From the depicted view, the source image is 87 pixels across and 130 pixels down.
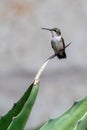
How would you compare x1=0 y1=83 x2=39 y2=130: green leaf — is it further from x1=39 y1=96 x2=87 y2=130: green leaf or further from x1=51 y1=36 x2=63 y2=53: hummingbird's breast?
x1=51 y1=36 x2=63 y2=53: hummingbird's breast

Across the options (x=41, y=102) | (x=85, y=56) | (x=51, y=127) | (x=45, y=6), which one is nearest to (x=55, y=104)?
(x=41, y=102)

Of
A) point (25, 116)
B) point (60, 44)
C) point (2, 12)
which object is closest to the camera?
point (25, 116)

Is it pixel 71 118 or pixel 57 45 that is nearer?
pixel 71 118

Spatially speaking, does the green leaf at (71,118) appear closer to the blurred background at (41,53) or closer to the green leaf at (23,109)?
the green leaf at (23,109)

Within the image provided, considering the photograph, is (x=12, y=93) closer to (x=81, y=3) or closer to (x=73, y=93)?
(x=73, y=93)

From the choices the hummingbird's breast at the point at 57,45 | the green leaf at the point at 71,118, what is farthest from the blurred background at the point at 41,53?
the green leaf at the point at 71,118

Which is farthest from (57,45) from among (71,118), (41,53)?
(41,53)

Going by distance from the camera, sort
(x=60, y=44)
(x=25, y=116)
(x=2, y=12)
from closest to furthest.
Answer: (x=25, y=116)
(x=60, y=44)
(x=2, y=12)

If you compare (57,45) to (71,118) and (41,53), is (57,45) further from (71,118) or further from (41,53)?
(41,53)

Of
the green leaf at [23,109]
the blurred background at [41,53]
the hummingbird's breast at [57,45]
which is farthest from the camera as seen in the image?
the blurred background at [41,53]
